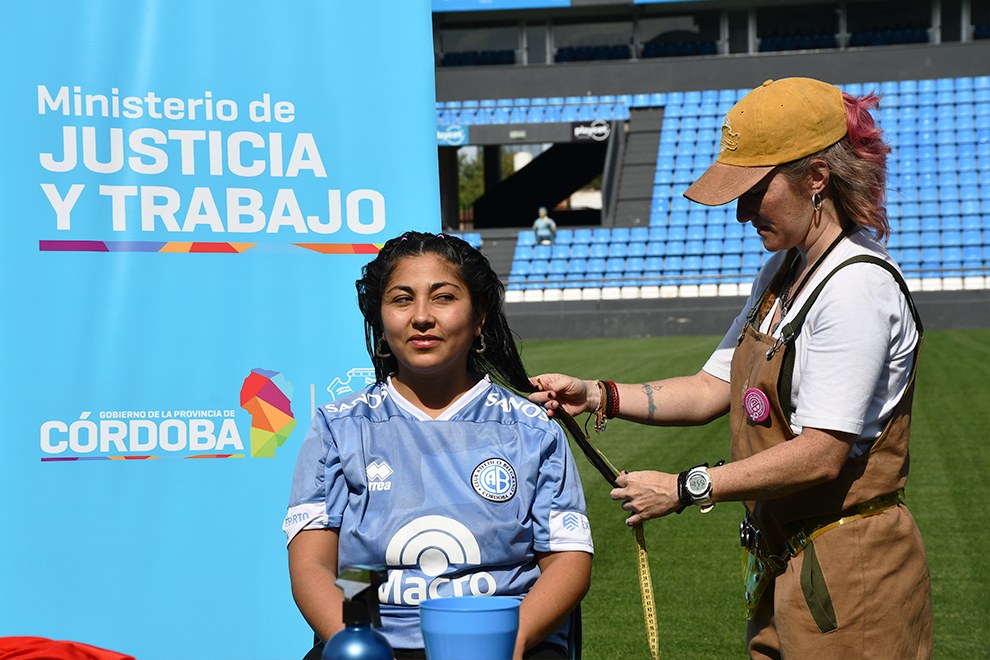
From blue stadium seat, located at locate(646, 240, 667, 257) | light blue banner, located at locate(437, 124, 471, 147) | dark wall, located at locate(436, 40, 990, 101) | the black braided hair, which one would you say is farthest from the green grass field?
light blue banner, located at locate(437, 124, 471, 147)

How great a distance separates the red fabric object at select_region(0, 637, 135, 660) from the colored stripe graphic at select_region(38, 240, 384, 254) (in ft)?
3.99

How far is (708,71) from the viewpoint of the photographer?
97.3 ft

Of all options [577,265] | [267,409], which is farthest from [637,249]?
[267,409]

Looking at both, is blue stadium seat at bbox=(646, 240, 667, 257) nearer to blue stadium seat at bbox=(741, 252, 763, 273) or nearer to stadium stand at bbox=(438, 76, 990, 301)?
stadium stand at bbox=(438, 76, 990, 301)

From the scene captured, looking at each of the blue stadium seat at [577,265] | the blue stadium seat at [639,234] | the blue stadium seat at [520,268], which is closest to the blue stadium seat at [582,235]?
the blue stadium seat at [577,265]

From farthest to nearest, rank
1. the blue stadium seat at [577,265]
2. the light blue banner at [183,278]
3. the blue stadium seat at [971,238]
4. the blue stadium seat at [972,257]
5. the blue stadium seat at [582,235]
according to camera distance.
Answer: the blue stadium seat at [582,235]
the blue stadium seat at [577,265]
the blue stadium seat at [971,238]
the blue stadium seat at [972,257]
the light blue banner at [183,278]

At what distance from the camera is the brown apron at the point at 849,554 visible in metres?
2.31

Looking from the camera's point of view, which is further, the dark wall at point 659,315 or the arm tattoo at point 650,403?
the dark wall at point 659,315

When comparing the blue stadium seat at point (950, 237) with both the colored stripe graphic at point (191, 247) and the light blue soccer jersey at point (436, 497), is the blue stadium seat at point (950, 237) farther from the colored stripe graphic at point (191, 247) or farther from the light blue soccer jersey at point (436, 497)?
the light blue soccer jersey at point (436, 497)

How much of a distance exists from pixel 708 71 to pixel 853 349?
94.0ft

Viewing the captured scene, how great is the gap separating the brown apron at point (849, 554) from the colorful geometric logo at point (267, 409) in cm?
145

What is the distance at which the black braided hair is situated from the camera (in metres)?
2.56

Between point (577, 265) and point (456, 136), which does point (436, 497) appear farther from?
point (456, 136)

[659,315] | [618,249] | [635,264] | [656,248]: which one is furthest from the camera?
[618,249]
